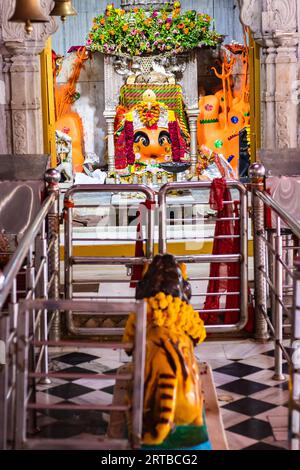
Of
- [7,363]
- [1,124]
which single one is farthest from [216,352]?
[1,124]

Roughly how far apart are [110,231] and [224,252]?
4.60 m

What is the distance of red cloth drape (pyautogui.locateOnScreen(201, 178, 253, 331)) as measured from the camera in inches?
272

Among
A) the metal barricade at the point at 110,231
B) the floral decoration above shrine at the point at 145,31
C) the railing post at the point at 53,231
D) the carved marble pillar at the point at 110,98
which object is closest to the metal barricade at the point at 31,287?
the railing post at the point at 53,231

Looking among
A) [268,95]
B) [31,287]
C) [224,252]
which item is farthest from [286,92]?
[31,287]

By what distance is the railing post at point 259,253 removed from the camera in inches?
267

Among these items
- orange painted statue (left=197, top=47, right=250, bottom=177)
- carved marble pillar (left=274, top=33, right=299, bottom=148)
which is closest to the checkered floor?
carved marble pillar (left=274, top=33, right=299, bottom=148)

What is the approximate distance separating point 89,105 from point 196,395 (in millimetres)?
13556

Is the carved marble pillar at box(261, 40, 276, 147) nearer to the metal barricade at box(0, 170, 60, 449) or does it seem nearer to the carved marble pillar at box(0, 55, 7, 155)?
the carved marble pillar at box(0, 55, 7, 155)

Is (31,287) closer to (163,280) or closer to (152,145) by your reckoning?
(163,280)

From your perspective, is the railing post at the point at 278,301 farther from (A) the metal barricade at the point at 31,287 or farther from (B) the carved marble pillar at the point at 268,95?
(B) the carved marble pillar at the point at 268,95

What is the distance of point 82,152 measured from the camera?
17.2 metres

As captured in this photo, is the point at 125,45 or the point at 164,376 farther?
the point at 125,45

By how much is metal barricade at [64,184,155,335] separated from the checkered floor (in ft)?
1.37
